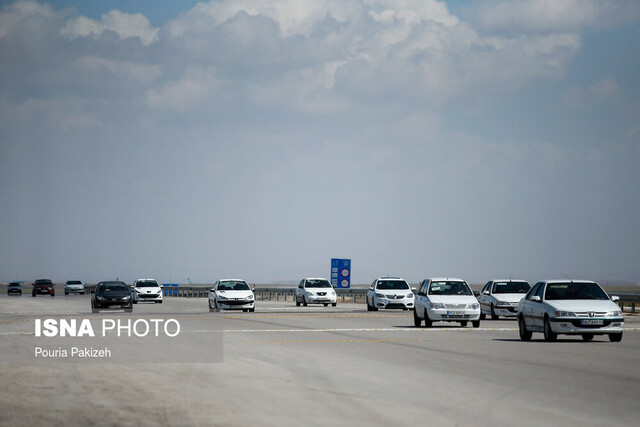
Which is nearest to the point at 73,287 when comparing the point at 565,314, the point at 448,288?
the point at 448,288

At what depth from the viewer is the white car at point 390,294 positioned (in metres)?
48.4

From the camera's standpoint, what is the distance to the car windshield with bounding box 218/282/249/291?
4800 cm

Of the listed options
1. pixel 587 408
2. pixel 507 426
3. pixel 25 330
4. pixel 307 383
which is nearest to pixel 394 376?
pixel 307 383

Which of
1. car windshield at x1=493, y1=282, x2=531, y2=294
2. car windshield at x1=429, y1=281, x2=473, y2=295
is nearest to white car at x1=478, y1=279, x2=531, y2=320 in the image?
car windshield at x1=493, y1=282, x2=531, y2=294

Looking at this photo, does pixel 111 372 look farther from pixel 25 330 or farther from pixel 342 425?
pixel 25 330

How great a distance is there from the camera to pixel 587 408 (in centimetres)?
1199

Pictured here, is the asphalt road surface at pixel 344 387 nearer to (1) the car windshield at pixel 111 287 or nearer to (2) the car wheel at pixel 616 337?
(2) the car wheel at pixel 616 337

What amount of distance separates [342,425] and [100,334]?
1734 cm

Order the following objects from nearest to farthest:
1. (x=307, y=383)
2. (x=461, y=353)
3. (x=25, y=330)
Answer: (x=307, y=383)
(x=461, y=353)
(x=25, y=330)

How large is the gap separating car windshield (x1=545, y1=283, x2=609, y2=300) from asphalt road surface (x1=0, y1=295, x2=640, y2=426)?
2327 millimetres

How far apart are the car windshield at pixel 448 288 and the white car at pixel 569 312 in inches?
254

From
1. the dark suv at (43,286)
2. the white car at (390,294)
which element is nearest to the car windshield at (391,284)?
the white car at (390,294)

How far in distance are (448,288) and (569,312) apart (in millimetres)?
9177

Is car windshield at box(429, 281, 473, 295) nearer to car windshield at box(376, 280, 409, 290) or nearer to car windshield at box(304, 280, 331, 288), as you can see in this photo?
car windshield at box(376, 280, 409, 290)
